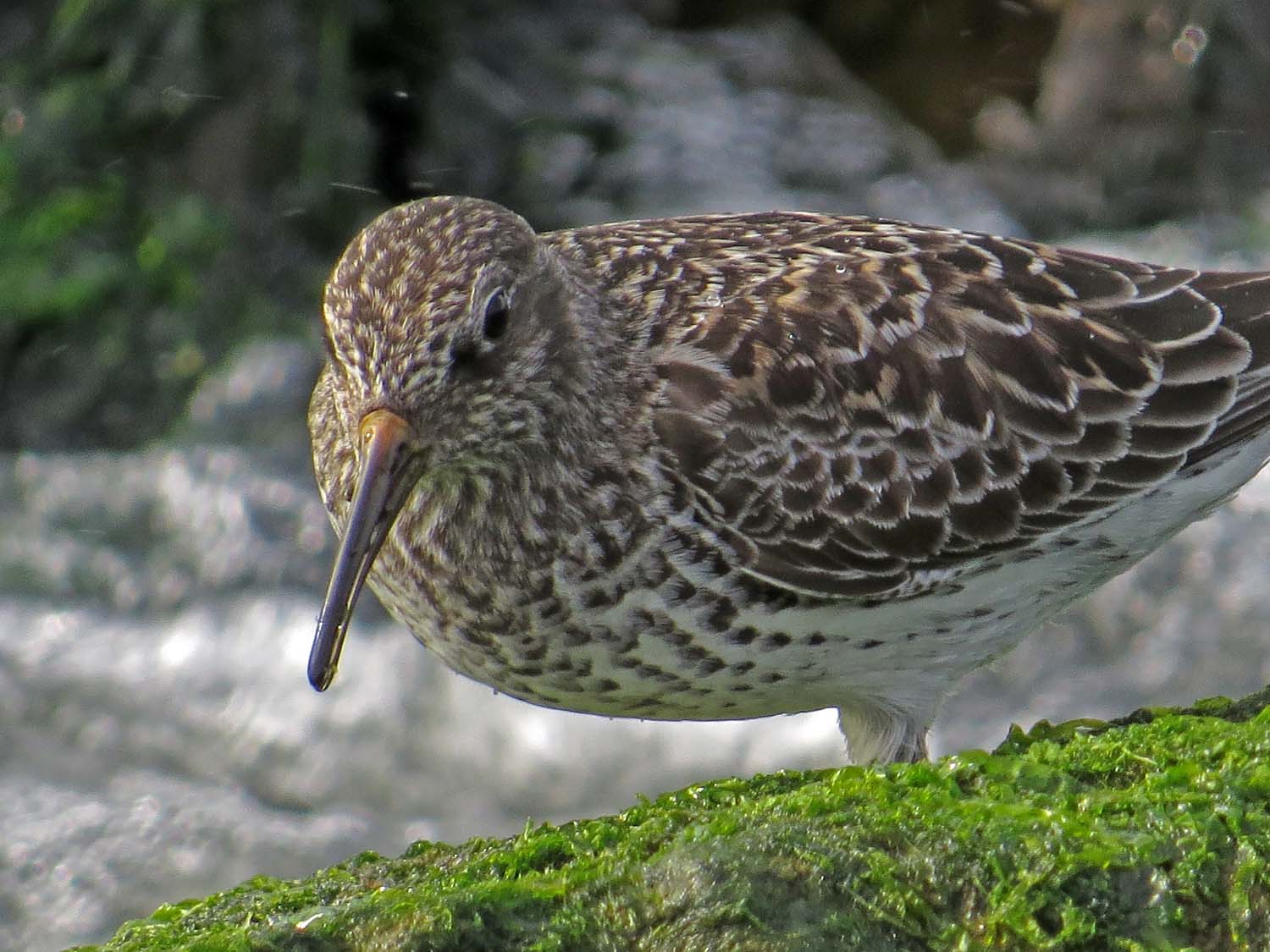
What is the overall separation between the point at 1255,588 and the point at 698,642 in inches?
244

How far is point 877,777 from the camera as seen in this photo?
3.87m

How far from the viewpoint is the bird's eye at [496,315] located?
15.8 ft

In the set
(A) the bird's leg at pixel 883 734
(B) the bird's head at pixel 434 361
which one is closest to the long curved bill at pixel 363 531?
(B) the bird's head at pixel 434 361

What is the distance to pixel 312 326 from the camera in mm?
10836

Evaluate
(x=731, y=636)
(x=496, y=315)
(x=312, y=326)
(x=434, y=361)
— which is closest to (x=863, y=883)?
(x=731, y=636)

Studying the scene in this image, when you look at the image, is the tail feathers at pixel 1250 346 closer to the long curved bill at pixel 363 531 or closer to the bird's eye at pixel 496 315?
the bird's eye at pixel 496 315

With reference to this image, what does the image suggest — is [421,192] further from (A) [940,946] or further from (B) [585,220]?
(A) [940,946]

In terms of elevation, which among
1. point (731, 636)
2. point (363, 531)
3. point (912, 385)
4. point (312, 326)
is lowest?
point (312, 326)

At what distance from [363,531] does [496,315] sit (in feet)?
2.55

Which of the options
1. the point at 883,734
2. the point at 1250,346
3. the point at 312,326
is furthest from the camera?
the point at 312,326

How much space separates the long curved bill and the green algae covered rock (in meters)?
0.81

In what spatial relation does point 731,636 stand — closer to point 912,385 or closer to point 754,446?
point 754,446

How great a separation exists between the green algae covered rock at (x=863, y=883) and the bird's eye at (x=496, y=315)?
1.60m

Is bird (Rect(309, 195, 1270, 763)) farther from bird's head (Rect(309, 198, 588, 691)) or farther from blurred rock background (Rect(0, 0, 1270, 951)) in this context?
blurred rock background (Rect(0, 0, 1270, 951))
